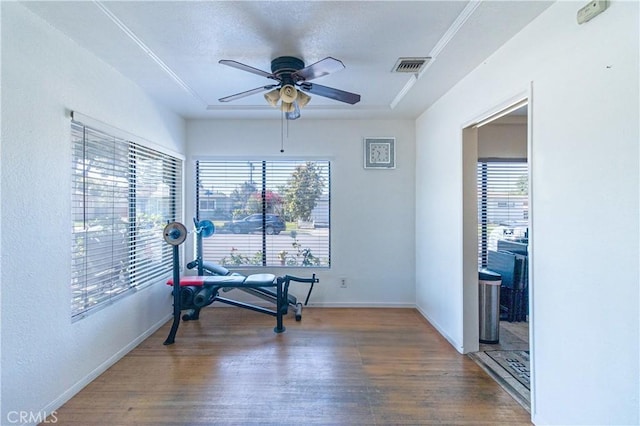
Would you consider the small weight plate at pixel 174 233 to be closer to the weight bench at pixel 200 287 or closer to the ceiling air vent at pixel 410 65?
the weight bench at pixel 200 287

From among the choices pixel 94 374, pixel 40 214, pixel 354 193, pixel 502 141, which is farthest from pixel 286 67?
pixel 502 141

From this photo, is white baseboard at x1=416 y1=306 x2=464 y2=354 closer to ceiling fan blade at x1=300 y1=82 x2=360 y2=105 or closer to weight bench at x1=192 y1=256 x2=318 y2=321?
weight bench at x1=192 y1=256 x2=318 y2=321

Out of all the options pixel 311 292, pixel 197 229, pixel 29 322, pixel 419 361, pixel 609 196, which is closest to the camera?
pixel 609 196

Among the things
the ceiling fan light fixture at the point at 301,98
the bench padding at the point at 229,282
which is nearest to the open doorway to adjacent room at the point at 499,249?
the ceiling fan light fixture at the point at 301,98

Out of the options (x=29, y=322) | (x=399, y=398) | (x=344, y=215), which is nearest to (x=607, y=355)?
(x=399, y=398)

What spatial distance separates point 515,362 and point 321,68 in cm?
297

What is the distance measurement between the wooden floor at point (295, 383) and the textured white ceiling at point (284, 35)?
2.58 meters

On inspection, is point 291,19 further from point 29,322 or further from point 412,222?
point 412,222

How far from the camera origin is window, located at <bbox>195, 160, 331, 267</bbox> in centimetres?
400

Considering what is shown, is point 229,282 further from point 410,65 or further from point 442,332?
point 410,65

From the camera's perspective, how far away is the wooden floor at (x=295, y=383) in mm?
1903

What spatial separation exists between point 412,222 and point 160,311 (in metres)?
3.37

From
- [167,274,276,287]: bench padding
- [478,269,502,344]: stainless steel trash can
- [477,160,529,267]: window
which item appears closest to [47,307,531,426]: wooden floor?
[478,269,502,344]: stainless steel trash can

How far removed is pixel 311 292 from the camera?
3.96 m
